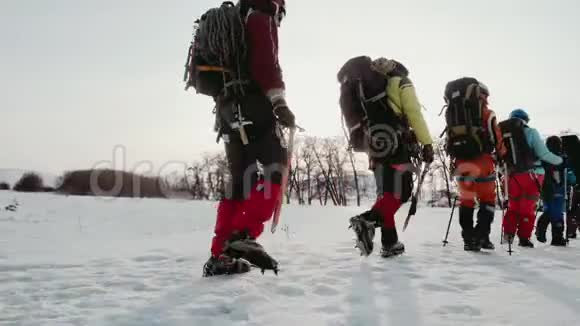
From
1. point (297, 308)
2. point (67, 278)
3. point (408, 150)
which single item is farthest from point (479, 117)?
point (67, 278)

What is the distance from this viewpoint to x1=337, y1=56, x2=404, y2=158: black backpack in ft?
15.5

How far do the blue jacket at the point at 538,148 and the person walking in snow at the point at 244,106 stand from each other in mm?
4146

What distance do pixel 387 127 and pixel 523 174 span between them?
8.04ft

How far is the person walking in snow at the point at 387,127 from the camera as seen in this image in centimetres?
461

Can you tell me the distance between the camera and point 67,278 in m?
3.30

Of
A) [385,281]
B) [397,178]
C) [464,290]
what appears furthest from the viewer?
[397,178]

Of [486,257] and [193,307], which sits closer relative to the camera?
[193,307]

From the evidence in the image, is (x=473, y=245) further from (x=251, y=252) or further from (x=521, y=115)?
(x=251, y=252)

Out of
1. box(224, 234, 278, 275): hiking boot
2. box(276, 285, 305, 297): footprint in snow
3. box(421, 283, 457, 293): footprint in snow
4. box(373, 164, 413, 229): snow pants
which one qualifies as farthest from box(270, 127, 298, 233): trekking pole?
box(373, 164, 413, 229): snow pants

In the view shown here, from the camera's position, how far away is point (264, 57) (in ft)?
10.9

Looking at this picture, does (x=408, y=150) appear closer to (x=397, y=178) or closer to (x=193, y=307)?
(x=397, y=178)

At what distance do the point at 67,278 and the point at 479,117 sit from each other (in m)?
4.50

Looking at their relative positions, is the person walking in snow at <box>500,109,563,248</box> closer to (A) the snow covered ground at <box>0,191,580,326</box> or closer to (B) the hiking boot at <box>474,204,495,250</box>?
(B) the hiking boot at <box>474,204,495,250</box>

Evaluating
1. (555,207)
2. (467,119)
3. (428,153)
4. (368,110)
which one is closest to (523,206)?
(555,207)
